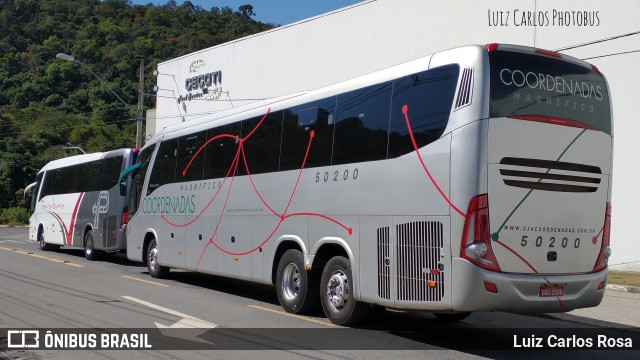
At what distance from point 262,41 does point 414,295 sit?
85.2ft

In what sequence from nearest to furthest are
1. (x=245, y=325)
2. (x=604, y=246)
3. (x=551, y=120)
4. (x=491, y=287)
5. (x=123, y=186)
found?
(x=491, y=287)
(x=551, y=120)
(x=604, y=246)
(x=245, y=325)
(x=123, y=186)

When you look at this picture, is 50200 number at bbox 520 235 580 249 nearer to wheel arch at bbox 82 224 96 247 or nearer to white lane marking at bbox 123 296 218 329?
white lane marking at bbox 123 296 218 329

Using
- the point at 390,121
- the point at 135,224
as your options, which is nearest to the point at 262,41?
the point at 135,224

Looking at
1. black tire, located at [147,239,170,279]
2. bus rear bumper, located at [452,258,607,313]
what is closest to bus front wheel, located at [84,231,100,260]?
black tire, located at [147,239,170,279]

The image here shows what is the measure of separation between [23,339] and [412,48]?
18.7 metres

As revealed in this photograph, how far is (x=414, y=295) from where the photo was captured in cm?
839

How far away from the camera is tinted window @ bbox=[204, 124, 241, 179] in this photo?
1338 cm

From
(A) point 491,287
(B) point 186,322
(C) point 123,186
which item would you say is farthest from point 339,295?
(C) point 123,186

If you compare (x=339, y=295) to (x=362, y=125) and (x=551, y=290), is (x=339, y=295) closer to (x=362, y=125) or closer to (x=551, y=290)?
(x=362, y=125)

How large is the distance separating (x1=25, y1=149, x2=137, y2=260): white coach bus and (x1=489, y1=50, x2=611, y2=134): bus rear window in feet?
49.9

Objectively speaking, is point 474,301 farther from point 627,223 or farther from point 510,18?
point 510,18

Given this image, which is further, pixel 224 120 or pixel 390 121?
pixel 224 120

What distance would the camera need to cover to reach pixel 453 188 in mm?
7973

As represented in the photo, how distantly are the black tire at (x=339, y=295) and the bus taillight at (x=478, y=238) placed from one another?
7.59 ft
